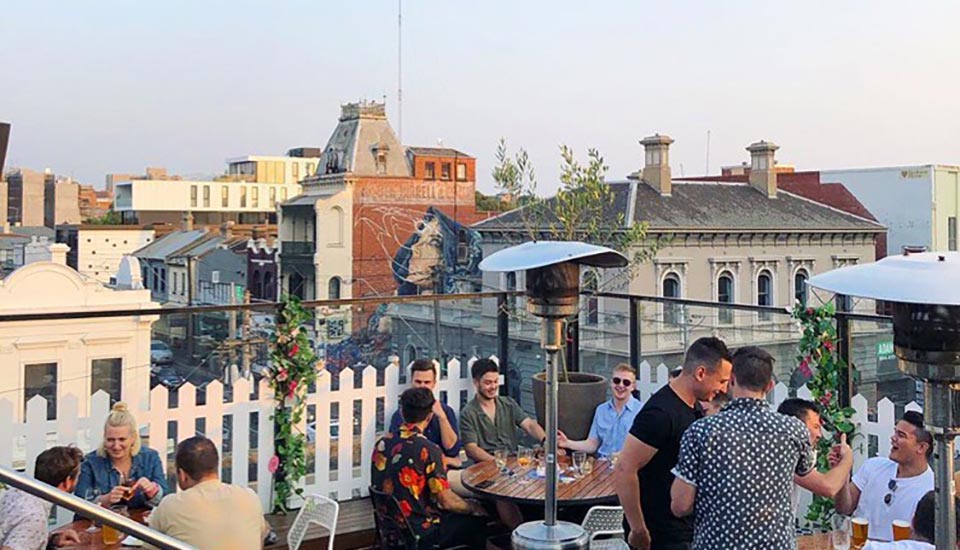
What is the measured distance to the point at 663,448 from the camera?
11.8 ft

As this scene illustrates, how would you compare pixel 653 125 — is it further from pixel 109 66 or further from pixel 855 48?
pixel 109 66

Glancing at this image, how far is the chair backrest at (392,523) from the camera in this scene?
15.1ft

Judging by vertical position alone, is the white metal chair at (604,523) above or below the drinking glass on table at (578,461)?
below

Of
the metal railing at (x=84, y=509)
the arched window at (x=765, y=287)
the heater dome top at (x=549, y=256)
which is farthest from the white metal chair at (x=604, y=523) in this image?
the arched window at (x=765, y=287)

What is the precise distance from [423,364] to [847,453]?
2.92 metres

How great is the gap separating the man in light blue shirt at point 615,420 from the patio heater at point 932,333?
363 centimetres

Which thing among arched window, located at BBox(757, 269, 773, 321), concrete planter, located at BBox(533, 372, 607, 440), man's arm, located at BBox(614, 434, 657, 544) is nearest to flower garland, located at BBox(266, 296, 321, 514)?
concrete planter, located at BBox(533, 372, 607, 440)

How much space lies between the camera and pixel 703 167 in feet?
162

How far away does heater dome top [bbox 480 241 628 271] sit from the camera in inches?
136

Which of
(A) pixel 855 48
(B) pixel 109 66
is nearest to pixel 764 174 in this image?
(A) pixel 855 48

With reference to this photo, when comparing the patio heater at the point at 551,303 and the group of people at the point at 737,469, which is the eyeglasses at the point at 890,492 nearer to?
the group of people at the point at 737,469

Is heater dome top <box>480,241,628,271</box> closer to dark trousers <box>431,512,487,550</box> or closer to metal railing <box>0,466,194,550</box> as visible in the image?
dark trousers <box>431,512,487,550</box>

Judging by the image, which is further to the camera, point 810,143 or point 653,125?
point 810,143

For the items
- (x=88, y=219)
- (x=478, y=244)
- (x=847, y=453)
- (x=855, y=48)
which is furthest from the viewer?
(x=88, y=219)
